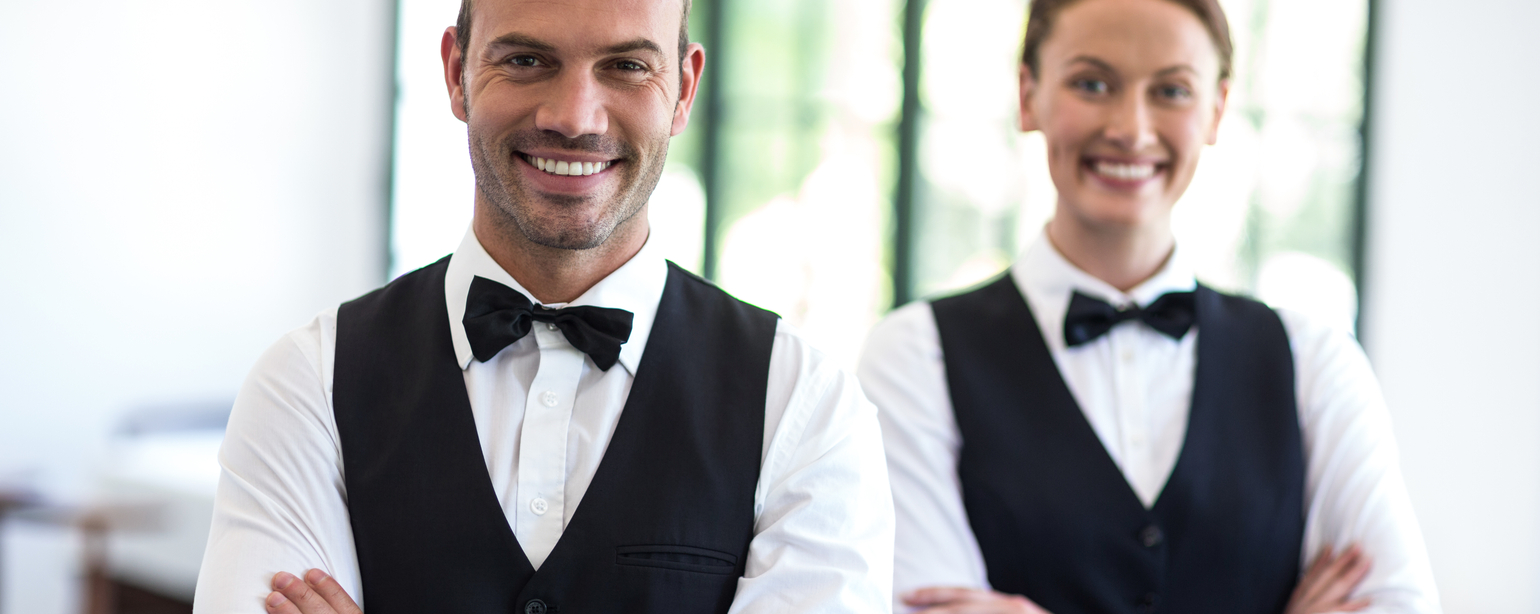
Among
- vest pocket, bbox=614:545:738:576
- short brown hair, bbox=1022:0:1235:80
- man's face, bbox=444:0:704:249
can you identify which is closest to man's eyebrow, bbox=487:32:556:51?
man's face, bbox=444:0:704:249

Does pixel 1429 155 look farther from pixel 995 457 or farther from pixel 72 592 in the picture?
pixel 72 592

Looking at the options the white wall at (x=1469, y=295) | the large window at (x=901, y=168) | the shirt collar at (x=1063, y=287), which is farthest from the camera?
the large window at (x=901, y=168)

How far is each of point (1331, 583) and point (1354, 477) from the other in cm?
15

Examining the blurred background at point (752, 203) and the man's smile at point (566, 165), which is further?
the blurred background at point (752, 203)

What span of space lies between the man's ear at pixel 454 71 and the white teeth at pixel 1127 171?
2.96 feet

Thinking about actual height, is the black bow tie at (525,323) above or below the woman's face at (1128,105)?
below

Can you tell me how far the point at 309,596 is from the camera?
1188 mm

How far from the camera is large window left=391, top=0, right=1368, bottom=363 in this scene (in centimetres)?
523

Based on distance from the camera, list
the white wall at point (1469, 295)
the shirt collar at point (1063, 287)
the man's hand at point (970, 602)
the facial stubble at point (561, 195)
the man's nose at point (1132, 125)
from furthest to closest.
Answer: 1. the white wall at point (1469, 295)
2. the shirt collar at point (1063, 287)
3. the man's nose at point (1132, 125)
4. the man's hand at point (970, 602)
5. the facial stubble at point (561, 195)

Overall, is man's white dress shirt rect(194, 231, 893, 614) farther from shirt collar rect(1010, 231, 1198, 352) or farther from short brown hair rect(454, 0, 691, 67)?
shirt collar rect(1010, 231, 1198, 352)

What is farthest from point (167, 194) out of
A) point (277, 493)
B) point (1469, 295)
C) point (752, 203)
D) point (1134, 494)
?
point (1469, 295)

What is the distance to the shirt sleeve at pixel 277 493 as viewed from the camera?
1.21 m

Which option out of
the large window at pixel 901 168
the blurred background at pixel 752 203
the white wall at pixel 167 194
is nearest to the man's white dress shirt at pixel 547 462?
the blurred background at pixel 752 203

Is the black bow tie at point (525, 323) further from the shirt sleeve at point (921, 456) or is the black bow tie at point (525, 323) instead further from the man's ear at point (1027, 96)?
the man's ear at point (1027, 96)
